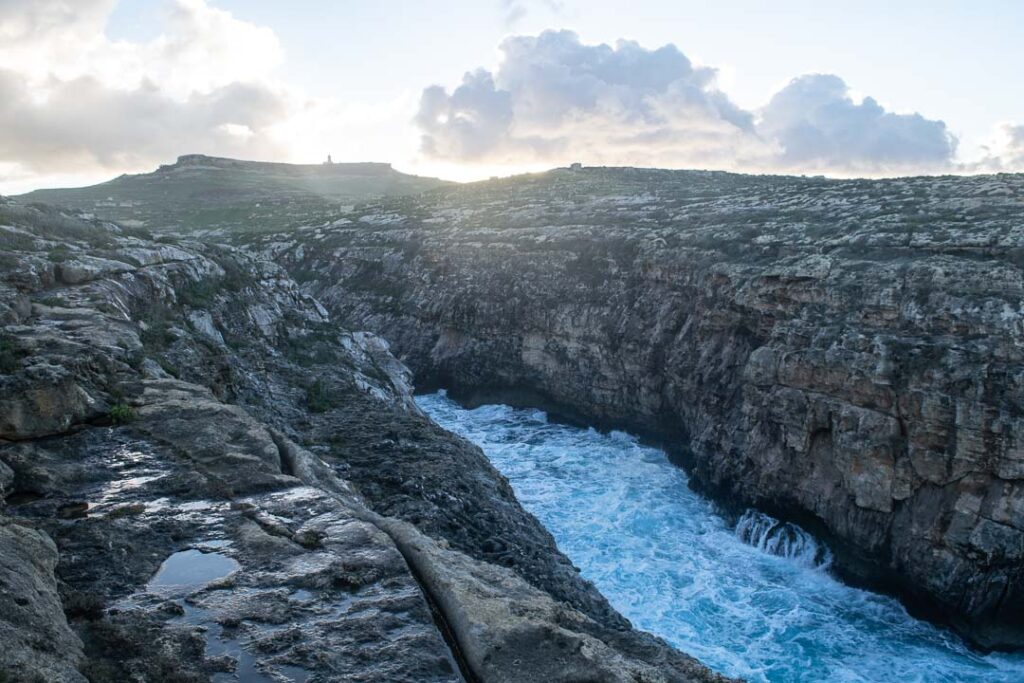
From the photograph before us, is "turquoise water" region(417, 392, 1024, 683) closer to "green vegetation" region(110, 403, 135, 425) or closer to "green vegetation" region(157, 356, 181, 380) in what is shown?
"green vegetation" region(157, 356, 181, 380)

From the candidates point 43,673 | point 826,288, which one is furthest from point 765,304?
point 43,673

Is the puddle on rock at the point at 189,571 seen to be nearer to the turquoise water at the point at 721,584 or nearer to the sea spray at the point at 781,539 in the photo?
the turquoise water at the point at 721,584

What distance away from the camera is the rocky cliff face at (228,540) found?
680 centimetres

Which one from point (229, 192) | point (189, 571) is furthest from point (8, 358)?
point (229, 192)

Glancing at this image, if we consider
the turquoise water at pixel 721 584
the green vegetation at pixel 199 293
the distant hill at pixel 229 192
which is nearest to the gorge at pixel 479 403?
the green vegetation at pixel 199 293

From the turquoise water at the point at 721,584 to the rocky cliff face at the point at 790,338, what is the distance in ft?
3.37

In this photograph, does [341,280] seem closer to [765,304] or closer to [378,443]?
[765,304]

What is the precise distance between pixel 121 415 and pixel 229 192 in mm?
92568

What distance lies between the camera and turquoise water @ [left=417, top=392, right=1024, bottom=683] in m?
18.1

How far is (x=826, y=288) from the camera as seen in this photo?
24.9 m

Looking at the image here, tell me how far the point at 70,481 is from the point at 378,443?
755 centimetres

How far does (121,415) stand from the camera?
11.1m

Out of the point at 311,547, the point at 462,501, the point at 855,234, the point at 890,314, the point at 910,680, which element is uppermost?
the point at 855,234

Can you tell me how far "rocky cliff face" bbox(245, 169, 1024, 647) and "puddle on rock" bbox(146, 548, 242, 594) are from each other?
62.1 ft
